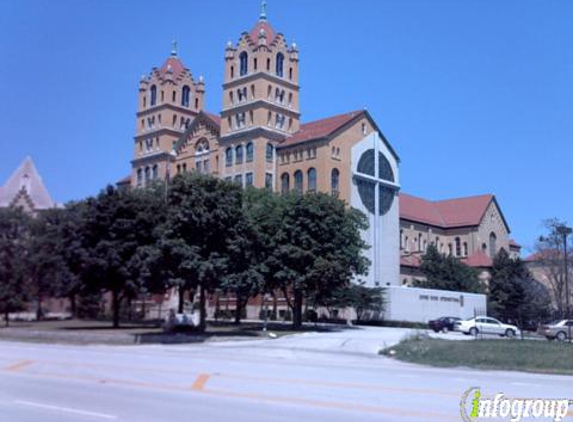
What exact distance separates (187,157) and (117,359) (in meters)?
61.2

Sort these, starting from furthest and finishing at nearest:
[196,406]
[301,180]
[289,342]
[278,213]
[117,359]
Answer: [301,180] → [278,213] → [289,342] → [117,359] → [196,406]

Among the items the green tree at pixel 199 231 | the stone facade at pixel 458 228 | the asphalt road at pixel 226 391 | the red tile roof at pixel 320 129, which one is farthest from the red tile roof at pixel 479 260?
the asphalt road at pixel 226 391

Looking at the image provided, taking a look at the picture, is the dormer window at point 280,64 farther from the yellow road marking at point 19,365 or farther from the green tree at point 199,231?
the yellow road marking at point 19,365

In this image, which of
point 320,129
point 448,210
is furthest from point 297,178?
point 448,210

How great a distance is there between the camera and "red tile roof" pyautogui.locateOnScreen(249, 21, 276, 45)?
3004 inches

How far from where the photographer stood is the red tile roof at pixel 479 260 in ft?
277

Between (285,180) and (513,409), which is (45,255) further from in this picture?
(513,409)

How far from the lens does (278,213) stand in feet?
155

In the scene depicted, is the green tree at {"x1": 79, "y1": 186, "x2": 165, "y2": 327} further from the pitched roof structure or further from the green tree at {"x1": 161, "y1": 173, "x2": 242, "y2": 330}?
the pitched roof structure

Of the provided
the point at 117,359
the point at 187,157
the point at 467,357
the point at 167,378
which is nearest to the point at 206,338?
the point at 117,359

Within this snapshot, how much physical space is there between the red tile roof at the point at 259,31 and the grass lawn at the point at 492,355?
55.0 meters

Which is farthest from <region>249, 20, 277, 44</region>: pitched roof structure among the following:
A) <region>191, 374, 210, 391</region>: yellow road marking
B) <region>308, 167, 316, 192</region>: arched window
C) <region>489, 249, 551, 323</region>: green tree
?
<region>191, 374, 210, 391</region>: yellow road marking

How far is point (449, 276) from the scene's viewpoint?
236 feet

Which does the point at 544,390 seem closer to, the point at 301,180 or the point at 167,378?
the point at 167,378
